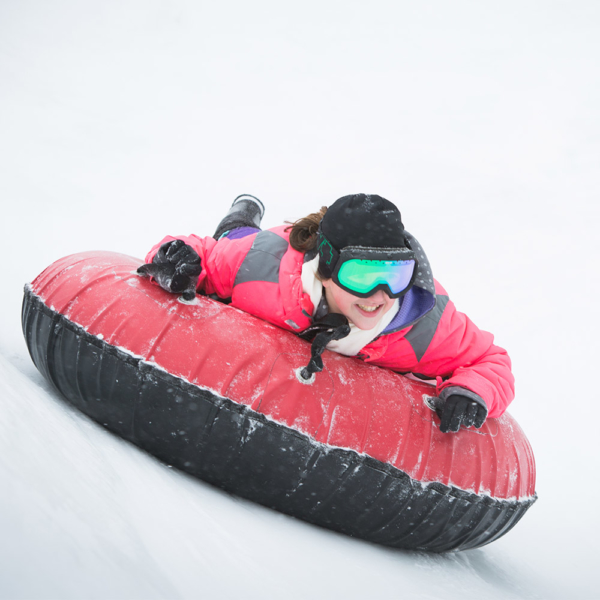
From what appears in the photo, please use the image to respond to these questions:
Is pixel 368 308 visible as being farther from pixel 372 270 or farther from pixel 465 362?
pixel 465 362

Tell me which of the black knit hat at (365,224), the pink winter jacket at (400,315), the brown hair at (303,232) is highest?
the black knit hat at (365,224)

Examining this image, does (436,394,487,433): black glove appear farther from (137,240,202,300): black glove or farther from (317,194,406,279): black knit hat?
(137,240,202,300): black glove

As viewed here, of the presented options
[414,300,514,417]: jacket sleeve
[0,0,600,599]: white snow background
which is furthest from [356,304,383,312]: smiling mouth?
[0,0,600,599]: white snow background

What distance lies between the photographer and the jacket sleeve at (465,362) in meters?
1.47

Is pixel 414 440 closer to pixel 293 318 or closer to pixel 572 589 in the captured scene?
pixel 293 318

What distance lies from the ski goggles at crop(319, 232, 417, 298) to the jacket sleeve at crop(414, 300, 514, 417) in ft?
1.00

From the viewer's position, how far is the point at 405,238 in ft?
4.60

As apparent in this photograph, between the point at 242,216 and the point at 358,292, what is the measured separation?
1272 millimetres

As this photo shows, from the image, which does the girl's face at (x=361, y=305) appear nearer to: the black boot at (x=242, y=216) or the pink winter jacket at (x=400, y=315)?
the pink winter jacket at (x=400, y=315)

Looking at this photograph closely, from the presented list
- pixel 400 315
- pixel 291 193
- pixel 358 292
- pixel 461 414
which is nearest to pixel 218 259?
pixel 358 292

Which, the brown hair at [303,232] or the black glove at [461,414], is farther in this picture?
the brown hair at [303,232]

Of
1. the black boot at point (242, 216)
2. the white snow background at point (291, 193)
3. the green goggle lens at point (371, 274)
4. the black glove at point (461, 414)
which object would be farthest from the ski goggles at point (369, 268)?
the black boot at point (242, 216)

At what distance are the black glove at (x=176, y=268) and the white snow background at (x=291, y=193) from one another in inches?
18.4

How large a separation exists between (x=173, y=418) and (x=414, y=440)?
2.34 ft
